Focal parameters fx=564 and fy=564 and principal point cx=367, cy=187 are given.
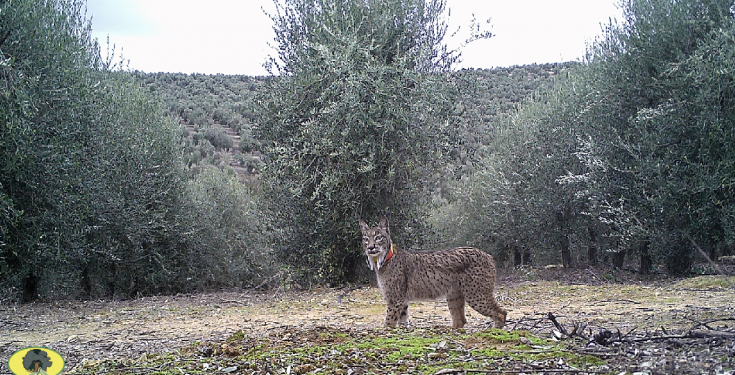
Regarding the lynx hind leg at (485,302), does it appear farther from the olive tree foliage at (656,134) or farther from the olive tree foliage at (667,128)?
the olive tree foliage at (667,128)

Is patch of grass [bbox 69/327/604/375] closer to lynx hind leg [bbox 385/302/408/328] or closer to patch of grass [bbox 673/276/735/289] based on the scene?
lynx hind leg [bbox 385/302/408/328]

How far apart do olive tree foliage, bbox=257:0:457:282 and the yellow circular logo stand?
10.0 metres

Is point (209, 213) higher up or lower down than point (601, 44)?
lower down

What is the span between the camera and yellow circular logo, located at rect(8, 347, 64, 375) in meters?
1.89

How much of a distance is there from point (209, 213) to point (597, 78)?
14049 millimetres

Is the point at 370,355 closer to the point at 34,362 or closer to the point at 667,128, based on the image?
the point at 34,362

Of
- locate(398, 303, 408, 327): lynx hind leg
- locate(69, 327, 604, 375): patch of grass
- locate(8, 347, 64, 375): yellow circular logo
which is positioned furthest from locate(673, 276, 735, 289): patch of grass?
locate(8, 347, 64, 375): yellow circular logo

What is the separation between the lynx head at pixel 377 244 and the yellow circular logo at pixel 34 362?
19.4 ft

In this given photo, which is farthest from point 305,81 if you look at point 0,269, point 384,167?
point 0,269

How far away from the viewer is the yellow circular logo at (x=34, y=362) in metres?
1.89

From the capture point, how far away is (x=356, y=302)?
11.7 meters

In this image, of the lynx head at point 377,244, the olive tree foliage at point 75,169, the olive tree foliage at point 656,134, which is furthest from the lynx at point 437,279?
the olive tree foliage at point 75,169

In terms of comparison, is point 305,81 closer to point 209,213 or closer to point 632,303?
point 632,303

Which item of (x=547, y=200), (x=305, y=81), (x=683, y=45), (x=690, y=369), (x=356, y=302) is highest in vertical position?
(x=683, y=45)
